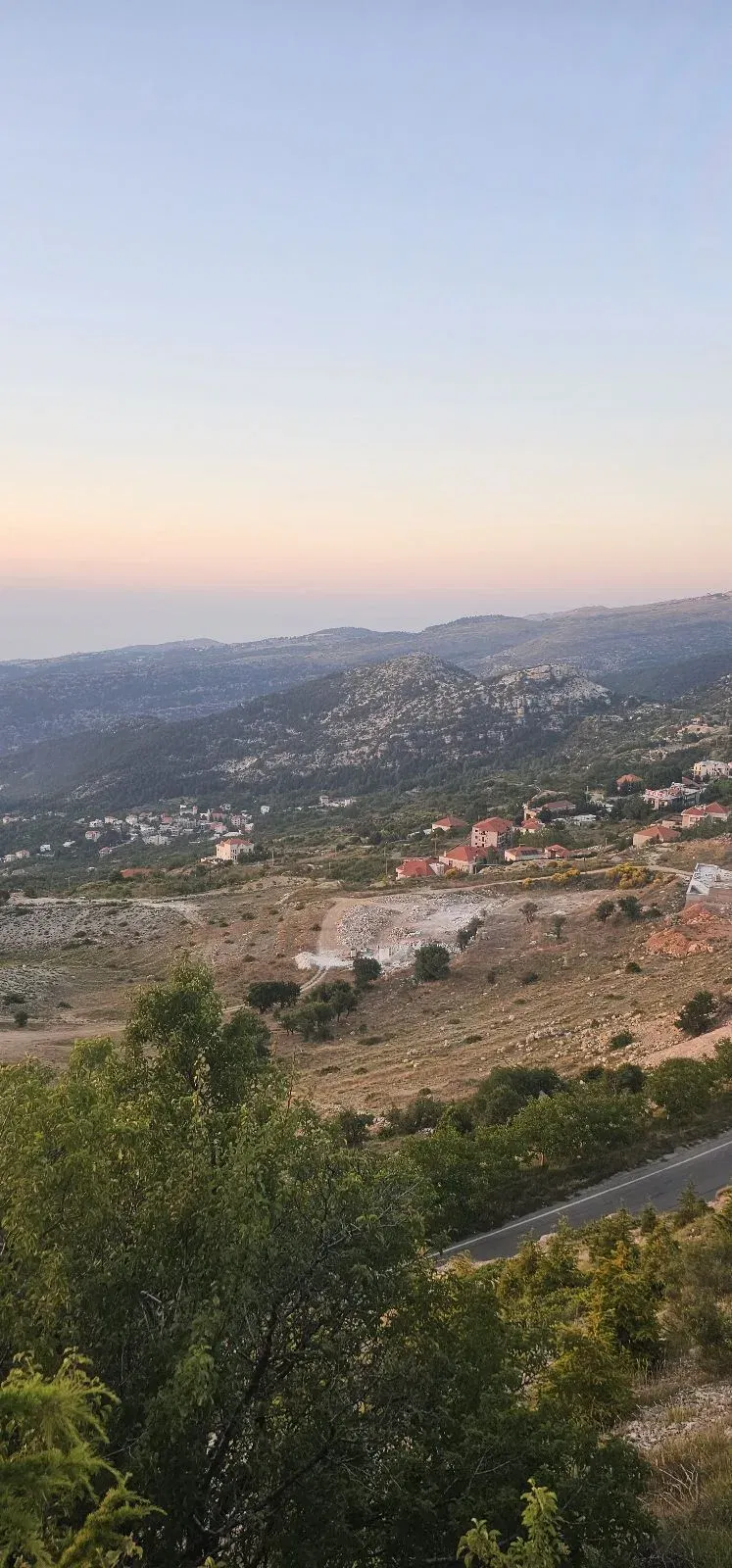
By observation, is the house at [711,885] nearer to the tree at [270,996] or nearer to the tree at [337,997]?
the tree at [337,997]

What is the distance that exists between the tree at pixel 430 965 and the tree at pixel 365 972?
216 cm

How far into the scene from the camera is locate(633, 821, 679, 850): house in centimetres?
6775

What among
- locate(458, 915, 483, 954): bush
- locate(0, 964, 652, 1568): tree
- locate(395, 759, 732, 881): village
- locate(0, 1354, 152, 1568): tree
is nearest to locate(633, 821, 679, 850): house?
locate(395, 759, 732, 881): village

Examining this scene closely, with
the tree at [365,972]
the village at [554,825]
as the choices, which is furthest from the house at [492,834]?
the tree at [365,972]

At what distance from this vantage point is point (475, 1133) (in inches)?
877

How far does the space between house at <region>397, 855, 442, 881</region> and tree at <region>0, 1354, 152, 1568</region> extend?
63223 mm

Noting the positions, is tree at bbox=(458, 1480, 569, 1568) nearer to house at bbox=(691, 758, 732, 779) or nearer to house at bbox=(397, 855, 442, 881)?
house at bbox=(397, 855, 442, 881)

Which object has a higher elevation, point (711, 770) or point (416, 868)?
point (711, 770)

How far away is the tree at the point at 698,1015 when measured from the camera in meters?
31.0

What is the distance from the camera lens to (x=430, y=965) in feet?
145

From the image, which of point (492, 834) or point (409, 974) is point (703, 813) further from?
point (409, 974)

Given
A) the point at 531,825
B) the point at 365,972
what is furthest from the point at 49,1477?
the point at 531,825

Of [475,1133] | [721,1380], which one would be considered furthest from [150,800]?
[721,1380]

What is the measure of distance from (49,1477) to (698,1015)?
103 ft
